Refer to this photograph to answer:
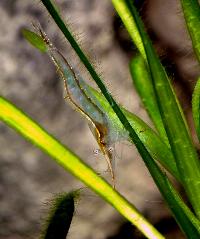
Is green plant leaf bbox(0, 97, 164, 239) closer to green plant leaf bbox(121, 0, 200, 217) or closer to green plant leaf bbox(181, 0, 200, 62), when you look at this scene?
green plant leaf bbox(121, 0, 200, 217)

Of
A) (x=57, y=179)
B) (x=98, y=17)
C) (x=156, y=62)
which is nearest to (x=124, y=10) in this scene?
(x=156, y=62)

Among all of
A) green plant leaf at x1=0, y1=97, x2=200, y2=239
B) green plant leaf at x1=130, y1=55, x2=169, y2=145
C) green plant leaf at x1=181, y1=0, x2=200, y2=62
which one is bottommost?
green plant leaf at x1=0, y1=97, x2=200, y2=239

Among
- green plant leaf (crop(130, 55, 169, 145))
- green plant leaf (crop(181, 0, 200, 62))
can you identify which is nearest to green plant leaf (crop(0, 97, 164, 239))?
green plant leaf (crop(130, 55, 169, 145))

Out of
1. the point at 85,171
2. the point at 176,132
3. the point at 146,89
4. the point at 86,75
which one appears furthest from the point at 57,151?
the point at 86,75

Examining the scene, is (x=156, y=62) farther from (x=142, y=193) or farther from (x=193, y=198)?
(x=142, y=193)

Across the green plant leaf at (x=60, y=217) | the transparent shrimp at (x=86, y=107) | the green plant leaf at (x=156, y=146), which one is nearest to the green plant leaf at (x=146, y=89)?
the green plant leaf at (x=156, y=146)

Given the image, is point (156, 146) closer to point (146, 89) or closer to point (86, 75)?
point (146, 89)
